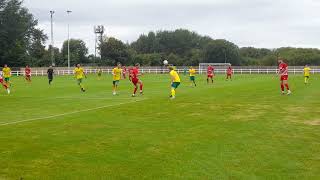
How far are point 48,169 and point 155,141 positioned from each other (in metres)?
3.30

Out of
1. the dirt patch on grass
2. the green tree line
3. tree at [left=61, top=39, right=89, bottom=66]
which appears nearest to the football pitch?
the dirt patch on grass

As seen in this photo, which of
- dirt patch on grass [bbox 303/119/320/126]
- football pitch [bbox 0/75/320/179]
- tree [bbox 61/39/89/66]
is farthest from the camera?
tree [bbox 61/39/89/66]

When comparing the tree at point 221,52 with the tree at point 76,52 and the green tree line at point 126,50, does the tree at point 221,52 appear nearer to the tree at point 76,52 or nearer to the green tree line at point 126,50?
the green tree line at point 126,50

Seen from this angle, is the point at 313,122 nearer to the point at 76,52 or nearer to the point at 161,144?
the point at 161,144

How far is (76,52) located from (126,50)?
15197mm

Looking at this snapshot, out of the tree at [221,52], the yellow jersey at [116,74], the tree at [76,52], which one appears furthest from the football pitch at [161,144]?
the tree at [221,52]

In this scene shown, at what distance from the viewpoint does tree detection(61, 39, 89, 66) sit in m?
110

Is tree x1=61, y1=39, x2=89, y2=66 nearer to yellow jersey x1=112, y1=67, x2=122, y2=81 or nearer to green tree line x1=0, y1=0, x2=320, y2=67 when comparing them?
green tree line x1=0, y1=0, x2=320, y2=67

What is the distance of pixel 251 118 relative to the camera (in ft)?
50.6

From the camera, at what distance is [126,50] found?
109188mm

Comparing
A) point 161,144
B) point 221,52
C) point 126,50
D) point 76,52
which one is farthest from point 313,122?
point 76,52

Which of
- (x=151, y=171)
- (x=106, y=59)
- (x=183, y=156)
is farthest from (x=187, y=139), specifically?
(x=106, y=59)

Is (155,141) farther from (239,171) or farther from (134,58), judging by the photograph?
(134,58)

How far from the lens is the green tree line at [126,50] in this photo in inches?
3856
